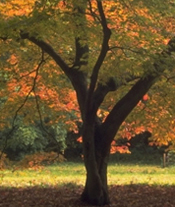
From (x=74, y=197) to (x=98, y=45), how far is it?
11.3 feet

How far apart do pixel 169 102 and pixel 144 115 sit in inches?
27.2

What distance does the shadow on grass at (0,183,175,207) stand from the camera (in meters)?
9.64

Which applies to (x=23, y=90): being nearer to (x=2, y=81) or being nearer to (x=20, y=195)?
(x=2, y=81)

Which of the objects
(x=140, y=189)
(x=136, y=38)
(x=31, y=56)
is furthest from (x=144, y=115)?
(x=136, y=38)

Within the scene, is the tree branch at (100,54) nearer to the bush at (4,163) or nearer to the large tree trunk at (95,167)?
the large tree trunk at (95,167)

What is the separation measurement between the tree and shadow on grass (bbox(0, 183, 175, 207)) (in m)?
0.59

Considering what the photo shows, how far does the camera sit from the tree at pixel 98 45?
23.6 feet

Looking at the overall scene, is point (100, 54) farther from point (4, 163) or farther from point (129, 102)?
point (4, 163)

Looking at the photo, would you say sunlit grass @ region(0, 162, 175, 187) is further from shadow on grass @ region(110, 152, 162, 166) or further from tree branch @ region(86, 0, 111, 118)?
shadow on grass @ region(110, 152, 162, 166)

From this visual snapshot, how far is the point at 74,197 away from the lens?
34.2 ft

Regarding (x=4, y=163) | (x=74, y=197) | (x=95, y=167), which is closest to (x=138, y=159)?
(x=4, y=163)

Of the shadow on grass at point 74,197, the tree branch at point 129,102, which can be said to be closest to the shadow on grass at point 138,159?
the shadow on grass at point 74,197

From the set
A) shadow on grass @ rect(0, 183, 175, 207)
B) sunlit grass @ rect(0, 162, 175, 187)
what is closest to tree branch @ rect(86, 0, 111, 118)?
shadow on grass @ rect(0, 183, 175, 207)

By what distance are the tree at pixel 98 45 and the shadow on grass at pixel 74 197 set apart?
1.93ft
